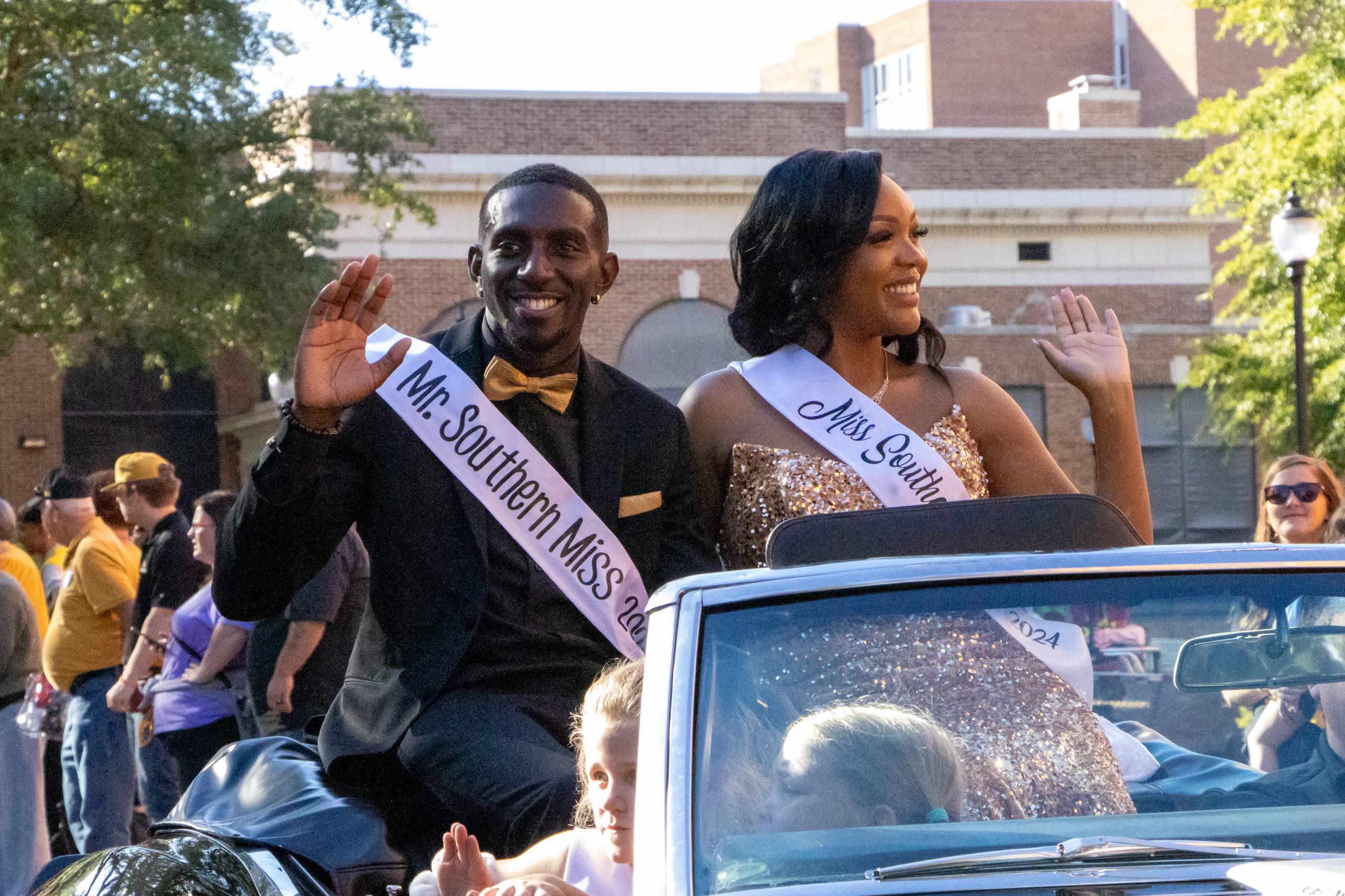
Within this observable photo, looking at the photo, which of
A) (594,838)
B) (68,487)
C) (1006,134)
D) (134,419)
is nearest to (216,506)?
(68,487)

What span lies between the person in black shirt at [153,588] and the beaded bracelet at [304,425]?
4.94 metres

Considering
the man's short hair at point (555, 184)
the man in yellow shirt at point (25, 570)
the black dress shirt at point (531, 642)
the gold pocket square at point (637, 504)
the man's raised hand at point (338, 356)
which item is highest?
the man's short hair at point (555, 184)

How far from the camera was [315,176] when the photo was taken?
1902cm

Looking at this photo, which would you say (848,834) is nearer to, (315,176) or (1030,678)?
(1030,678)

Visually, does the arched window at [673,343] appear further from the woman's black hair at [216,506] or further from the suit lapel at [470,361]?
the suit lapel at [470,361]

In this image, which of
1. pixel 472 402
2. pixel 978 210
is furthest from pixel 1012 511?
pixel 978 210

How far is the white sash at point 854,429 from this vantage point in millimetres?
3574

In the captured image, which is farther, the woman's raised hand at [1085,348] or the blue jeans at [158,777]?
the blue jeans at [158,777]

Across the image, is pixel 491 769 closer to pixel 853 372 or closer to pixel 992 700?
pixel 992 700

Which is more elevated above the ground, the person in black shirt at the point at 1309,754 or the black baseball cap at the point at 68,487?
the person in black shirt at the point at 1309,754

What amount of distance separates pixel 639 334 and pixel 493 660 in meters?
25.9

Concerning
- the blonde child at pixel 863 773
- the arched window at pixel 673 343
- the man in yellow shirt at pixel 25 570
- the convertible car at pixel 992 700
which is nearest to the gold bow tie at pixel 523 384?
the convertible car at pixel 992 700

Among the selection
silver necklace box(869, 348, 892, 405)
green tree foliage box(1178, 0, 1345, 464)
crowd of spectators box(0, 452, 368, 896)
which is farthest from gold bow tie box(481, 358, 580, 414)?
green tree foliage box(1178, 0, 1345, 464)

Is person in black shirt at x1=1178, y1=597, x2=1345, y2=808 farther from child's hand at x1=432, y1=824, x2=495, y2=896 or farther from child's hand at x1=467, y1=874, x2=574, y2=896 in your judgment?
child's hand at x1=432, y1=824, x2=495, y2=896
